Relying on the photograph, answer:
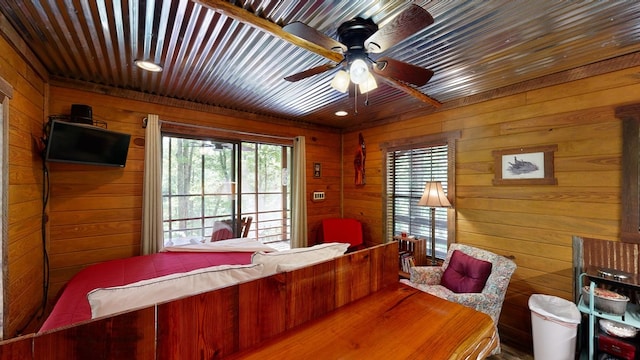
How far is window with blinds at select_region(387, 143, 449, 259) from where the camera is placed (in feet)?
10.9

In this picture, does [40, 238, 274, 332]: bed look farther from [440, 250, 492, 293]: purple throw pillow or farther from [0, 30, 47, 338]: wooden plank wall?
[440, 250, 492, 293]: purple throw pillow

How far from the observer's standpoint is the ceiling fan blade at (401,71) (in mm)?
1693

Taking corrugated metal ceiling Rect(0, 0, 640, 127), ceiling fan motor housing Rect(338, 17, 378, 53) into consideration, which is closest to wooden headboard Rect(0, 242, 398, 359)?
ceiling fan motor housing Rect(338, 17, 378, 53)

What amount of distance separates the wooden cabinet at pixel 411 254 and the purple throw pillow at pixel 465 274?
530 millimetres

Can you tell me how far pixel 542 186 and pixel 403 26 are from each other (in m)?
2.29

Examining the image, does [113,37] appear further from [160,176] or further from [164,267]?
[164,267]

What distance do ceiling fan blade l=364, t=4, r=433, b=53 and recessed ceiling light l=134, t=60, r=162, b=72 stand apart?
6.14 ft

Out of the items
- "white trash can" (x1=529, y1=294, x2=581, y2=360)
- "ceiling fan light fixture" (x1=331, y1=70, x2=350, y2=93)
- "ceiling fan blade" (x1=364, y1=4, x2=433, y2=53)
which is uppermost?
"ceiling fan blade" (x1=364, y1=4, x2=433, y2=53)

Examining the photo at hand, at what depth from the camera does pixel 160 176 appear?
3014 millimetres

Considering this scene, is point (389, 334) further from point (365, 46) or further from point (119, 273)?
point (119, 273)

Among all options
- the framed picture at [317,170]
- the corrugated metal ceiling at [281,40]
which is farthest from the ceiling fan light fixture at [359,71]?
the framed picture at [317,170]

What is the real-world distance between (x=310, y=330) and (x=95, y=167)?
3.00m

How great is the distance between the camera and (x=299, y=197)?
413cm

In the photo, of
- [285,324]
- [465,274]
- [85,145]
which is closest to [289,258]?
[285,324]
